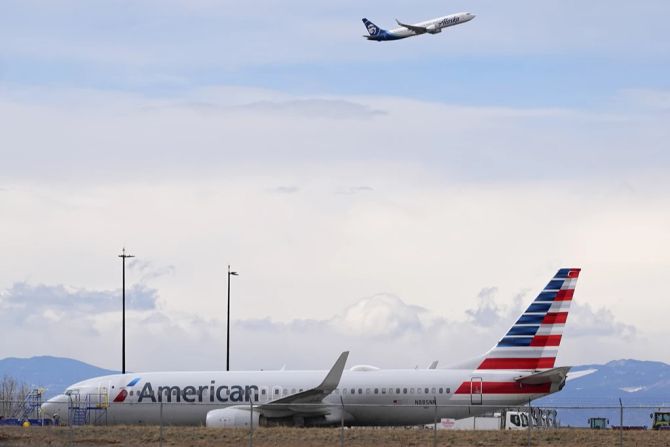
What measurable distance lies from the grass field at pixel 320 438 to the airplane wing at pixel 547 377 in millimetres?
3948

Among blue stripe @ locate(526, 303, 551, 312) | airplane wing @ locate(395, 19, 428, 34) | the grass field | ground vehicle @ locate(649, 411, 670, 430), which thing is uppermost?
airplane wing @ locate(395, 19, 428, 34)

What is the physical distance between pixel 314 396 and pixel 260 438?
6402 millimetres

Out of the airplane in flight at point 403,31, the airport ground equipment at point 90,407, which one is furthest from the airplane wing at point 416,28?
the airport ground equipment at point 90,407

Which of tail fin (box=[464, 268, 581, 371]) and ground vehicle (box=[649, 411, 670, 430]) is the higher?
tail fin (box=[464, 268, 581, 371])

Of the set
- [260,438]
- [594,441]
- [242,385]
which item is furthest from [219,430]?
[594,441]

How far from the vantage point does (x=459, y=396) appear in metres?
57.7

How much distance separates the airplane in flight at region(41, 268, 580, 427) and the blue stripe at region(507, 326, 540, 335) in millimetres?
42

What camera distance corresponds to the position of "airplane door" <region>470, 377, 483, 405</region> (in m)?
57.7

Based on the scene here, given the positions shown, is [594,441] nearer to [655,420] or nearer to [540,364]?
[540,364]

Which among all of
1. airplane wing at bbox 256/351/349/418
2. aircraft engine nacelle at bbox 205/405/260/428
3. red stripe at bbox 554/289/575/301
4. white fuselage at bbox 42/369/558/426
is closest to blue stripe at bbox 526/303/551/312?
red stripe at bbox 554/289/575/301

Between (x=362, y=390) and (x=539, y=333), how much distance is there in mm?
7884

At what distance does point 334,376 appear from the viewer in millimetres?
56188

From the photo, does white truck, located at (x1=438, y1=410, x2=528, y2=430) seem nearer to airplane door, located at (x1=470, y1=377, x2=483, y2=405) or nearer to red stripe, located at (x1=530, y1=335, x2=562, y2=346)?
airplane door, located at (x1=470, y1=377, x2=483, y2=405)

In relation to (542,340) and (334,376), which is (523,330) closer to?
(542,340)
